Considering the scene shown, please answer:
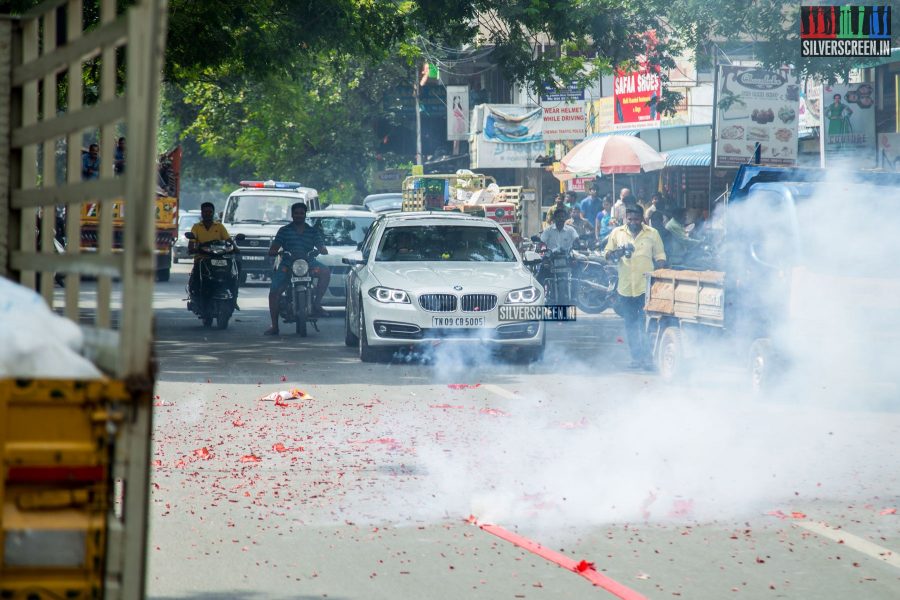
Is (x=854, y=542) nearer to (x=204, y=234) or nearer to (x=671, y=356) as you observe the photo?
(x=671, y=356)

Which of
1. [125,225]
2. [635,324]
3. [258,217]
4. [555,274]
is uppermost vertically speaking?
[258,217]

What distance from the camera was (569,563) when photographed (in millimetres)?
6121

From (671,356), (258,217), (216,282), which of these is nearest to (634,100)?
(258,217)

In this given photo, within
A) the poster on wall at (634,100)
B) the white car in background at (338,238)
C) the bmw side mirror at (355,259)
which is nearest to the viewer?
the bmw side mirror at (355,259)

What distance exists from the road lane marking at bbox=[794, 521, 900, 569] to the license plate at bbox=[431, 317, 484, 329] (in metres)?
7.56

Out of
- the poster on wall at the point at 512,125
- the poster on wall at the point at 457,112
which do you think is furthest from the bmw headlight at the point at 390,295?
the poster on wall at the point at 457,112

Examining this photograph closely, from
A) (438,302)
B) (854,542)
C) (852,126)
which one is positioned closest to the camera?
(854,542)

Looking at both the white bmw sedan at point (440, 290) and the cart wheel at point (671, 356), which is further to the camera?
the white bmw sedan at point (440, 290)

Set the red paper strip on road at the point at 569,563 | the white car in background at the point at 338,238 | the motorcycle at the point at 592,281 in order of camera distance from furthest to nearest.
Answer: the motorcycle at the point at 592,281, the white car in background at the point at 338,238, the red paper strip on road at the point at 569,563

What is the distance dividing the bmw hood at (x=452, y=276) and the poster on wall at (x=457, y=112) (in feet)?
114

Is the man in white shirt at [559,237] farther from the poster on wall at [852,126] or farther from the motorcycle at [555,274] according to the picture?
the poster on wall at [852,126]

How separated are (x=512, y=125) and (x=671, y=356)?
30186mm

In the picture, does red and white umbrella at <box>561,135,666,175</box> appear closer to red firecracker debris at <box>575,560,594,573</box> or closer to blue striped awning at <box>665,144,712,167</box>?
blue striped awning at <box>665,144,712,167</box>

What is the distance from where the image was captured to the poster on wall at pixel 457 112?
49750 millimetres
